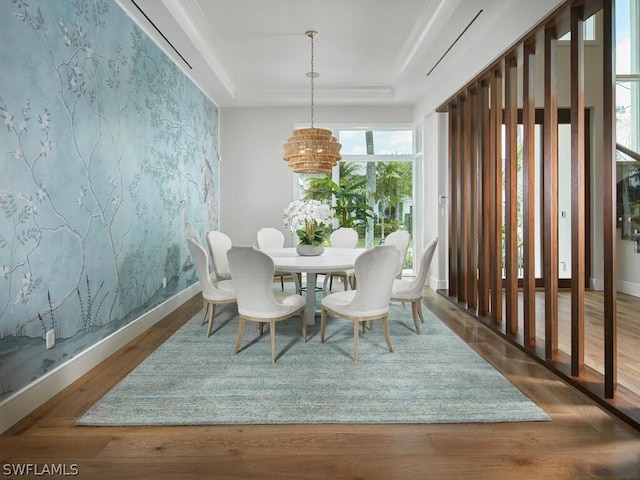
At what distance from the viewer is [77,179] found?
8.46 ft

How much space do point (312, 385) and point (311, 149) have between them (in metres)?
2.48

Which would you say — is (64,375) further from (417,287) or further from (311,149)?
(311,149)

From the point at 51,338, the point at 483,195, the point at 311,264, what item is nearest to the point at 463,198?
the point at 483,195

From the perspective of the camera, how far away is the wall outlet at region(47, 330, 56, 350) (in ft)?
7.62

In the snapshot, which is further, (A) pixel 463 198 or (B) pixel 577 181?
(A) pixel 463 198

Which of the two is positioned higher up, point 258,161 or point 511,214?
point 258,161

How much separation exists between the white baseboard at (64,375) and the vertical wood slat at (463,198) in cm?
343

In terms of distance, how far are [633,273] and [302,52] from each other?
16.7 feet

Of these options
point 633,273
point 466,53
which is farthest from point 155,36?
point 633,273

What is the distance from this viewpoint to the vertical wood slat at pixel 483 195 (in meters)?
3.89

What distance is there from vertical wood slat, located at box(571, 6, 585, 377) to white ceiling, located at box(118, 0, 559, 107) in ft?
1.34

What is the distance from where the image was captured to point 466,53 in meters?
4.15
